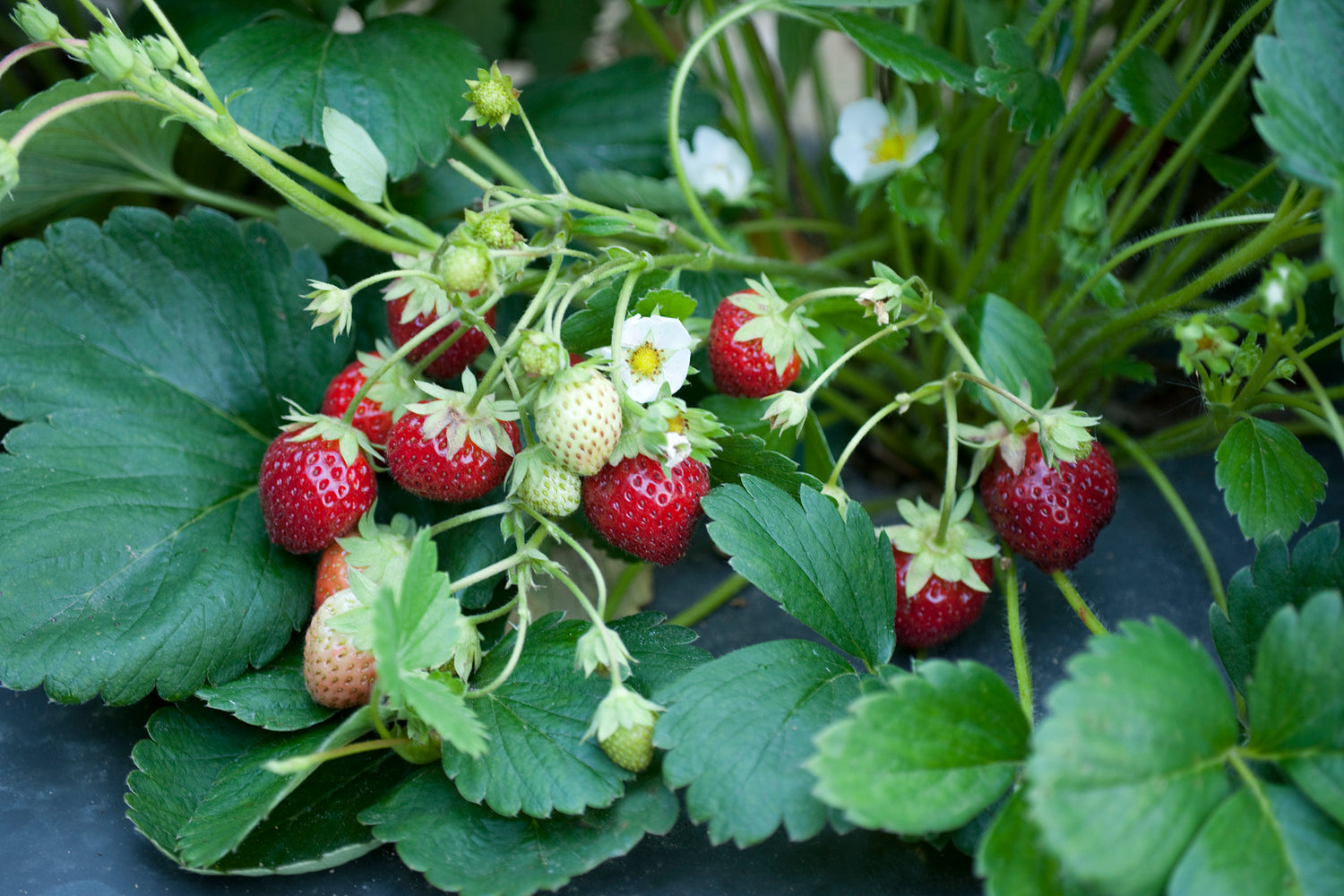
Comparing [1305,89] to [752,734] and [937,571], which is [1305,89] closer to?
[937,571]

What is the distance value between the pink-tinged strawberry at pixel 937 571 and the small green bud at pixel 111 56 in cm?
60

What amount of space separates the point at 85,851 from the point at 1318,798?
2.51 ft

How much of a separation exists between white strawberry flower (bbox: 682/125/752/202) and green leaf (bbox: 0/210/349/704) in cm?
42

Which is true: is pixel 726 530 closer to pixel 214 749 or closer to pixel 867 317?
pixel 867 317

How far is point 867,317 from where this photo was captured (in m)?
0.85

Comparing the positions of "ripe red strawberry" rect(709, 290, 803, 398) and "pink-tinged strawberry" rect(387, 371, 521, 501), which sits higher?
"pink-tinged strawberry" rect(387, 371, 521, 501)

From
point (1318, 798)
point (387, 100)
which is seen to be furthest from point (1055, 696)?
point (387, 100)

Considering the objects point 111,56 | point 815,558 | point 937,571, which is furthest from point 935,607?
point 111,56

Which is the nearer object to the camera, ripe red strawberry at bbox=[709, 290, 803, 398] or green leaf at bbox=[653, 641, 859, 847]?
green leaf at bbox=[653, 641, 859, 847]

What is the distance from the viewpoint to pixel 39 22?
63 centimetres

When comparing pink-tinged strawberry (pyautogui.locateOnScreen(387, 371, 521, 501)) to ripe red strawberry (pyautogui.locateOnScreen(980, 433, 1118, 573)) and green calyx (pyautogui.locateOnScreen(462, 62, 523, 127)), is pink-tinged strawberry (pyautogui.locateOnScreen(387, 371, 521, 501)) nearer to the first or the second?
green calyx (pyautogui.locateOnScreen(462, 62, 523, 127))

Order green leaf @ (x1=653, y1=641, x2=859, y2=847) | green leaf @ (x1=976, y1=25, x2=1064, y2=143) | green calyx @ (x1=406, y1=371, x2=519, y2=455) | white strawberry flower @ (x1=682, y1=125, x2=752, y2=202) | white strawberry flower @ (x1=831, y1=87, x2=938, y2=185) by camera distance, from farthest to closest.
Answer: white strawberry flower @ (x1=682, y1=125, x2=752, y2=202) → white strawberry flower @ (x1=831, y1=87, x2=938, y2=185) → green leaf @ (x1=976, y1=25, x2=1064, y2=143) → green calyx @ (x1=406, y1=371, x2=519, y2=455) → green leaf @ (x1=653, y1=641, x2=859, y2=847)

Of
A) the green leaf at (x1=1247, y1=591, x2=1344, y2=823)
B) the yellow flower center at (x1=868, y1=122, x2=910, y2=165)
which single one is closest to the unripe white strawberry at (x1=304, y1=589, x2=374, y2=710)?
the green leaf at (x1=1247, y1=591, x2=1344, y2=823)

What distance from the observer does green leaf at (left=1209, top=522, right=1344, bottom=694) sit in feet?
2.15
